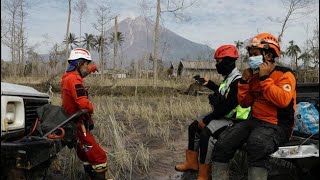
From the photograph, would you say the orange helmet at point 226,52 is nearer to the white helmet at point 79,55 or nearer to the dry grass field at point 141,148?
the dry grass field at point 141,148

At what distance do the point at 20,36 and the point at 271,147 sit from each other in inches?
1954

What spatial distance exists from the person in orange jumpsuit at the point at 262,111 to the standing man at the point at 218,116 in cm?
38

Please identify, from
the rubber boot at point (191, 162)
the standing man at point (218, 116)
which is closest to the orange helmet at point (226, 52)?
the standing man at point (218, 116)

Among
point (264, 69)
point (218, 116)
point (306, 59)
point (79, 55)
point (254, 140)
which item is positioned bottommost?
point (254, 140)

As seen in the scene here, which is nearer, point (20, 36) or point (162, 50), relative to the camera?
point (162, 50)

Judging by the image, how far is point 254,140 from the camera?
3.89 metres

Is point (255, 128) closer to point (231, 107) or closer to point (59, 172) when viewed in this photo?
point (231, 107)

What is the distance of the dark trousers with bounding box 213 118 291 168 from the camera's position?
3836mm

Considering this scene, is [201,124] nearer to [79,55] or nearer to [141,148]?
[141,148]

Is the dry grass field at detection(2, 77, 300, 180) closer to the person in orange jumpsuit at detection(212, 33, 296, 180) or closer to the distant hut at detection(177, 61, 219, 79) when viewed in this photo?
the person in orange jumpsuit at detection(212, 33, 296, 180)

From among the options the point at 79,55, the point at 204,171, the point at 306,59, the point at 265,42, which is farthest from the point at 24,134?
the point at 306,59

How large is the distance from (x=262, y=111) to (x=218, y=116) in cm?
87

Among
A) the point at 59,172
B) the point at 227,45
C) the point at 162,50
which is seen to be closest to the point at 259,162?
the point at 227,45

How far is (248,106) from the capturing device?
14.5ft
